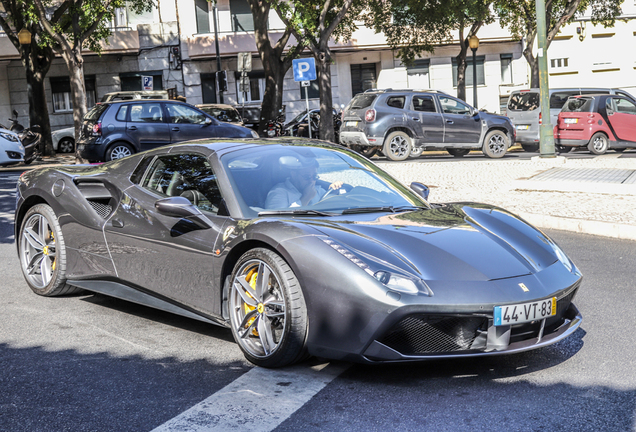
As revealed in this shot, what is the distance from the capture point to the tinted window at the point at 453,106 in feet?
66.3

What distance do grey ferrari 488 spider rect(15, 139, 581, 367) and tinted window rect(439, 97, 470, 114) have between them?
15418 millimetres

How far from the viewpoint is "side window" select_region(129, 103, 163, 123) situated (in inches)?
674

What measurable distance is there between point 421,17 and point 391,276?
2733 centimetres

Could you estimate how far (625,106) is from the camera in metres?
21.3

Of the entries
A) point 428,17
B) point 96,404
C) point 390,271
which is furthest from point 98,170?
point 428,17

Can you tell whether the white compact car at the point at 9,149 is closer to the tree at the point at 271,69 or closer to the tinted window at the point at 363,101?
the tinted window at the point at 363,101

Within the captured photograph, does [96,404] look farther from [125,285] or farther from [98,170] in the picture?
[98,170]

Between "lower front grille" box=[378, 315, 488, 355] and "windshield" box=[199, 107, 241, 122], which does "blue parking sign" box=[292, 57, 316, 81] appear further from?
"lower front grille" box=[378, 315, 488, 355]

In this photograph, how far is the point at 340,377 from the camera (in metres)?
3.81

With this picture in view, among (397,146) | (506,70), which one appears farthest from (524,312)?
(506,70)

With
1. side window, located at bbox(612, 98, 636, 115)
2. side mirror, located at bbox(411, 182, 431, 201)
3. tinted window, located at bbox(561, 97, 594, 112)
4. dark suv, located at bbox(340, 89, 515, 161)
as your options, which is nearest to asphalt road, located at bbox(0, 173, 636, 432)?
side mirror, located at bbox(411, 182, 431, 201)

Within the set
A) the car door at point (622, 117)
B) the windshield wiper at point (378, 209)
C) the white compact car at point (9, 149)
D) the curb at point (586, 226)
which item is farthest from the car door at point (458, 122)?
the windshield wiper at point (378, 209)

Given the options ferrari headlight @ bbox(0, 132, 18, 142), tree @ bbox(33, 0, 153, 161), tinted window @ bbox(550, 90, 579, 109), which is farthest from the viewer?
tinted window @ bbox(550, 90, 579, 109)

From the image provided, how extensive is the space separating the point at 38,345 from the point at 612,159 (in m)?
16.9
